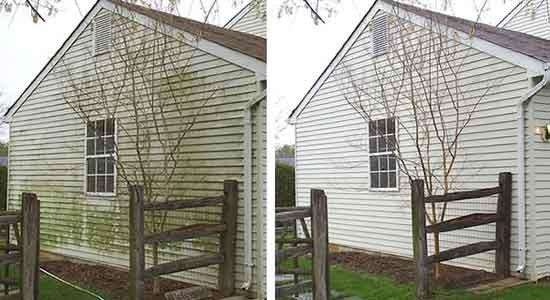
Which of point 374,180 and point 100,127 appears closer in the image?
point 100,127

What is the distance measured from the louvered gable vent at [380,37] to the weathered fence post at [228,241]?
1.82 ft

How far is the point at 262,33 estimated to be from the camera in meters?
1.73

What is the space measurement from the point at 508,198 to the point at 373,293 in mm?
440

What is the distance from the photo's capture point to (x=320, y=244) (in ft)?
5.28

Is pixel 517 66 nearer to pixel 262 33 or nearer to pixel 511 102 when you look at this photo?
pixel 511 102

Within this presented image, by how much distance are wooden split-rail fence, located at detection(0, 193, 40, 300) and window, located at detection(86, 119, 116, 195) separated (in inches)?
6.2

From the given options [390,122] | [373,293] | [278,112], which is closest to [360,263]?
[373,293]

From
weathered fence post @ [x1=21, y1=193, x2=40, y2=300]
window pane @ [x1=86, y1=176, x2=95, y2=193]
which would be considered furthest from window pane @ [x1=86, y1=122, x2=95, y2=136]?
weathered fence post @ [x1=21, y1=193, x2=40, y2=300]

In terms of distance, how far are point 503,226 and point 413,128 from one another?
0.34 meters

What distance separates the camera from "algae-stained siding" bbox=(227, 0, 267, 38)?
5.67 feet

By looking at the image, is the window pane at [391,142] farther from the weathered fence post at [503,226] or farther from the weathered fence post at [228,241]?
the weathered fence post at [228,241]

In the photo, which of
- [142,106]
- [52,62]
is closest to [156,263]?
[142,106]

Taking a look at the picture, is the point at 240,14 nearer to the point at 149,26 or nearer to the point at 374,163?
the point at 149,26

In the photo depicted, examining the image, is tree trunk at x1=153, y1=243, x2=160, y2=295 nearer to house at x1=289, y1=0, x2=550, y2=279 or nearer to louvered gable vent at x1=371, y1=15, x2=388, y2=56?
house at x1=289, y1=0, x2=550, y2=279
